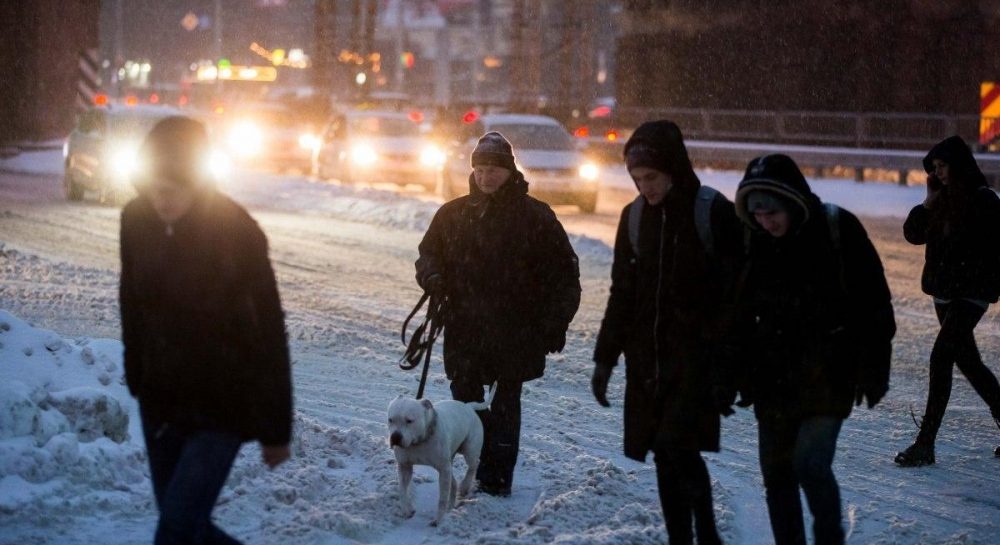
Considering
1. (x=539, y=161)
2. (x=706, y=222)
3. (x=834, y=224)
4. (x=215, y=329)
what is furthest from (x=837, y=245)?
(x=539, y=161)

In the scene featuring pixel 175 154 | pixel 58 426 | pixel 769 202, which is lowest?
pixel 58 426

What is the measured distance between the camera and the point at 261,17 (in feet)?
291

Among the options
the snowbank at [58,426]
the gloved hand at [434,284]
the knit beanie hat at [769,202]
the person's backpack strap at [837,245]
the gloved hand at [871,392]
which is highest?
the knit beanie hat at [769,202]

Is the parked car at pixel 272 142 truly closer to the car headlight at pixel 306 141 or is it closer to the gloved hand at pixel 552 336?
the car headlight at pixel 306 141

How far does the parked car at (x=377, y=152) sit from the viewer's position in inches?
1087

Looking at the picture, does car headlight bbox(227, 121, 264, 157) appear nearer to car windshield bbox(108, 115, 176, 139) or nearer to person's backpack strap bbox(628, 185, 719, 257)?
car windshield bbox(108, 115, 176, 139)

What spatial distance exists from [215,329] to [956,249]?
4.53 m

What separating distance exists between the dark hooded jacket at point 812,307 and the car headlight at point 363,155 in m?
23.0

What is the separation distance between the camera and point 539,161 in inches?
910

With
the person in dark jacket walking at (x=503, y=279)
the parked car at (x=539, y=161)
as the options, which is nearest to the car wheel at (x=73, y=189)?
the parked car at (x=539, y=161)

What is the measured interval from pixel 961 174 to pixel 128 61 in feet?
287

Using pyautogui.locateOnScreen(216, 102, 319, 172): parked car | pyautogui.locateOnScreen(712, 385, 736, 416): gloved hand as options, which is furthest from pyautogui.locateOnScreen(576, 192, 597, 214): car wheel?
pyautogui.locateOnScreen(712, 385, 736, 416): gloved hand

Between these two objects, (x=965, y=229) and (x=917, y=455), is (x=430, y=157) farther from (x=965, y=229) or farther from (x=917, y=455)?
(x=965, y=229)

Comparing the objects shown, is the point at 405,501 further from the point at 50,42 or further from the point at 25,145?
the point at 50,42
